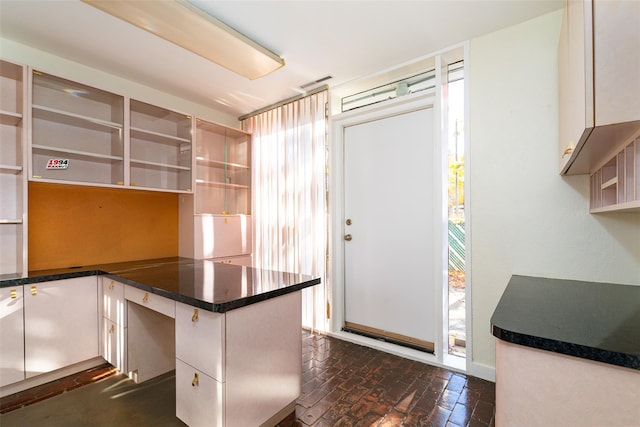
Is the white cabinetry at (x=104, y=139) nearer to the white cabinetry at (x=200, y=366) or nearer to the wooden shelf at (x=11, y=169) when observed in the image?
the wooden shelf at (x=11, y=169)

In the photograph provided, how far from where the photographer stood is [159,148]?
10.0 feet

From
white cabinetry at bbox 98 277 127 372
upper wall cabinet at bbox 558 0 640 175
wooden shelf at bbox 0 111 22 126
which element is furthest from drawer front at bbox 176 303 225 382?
wooden shelf at bbox 0 111 22 126

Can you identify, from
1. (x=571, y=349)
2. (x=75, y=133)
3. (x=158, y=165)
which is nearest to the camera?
(x=571, y=349)

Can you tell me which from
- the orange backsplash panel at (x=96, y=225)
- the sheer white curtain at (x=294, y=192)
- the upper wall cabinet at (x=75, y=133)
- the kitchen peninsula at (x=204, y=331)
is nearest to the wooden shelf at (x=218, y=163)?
the sheer white curtain at (x=294, y=192)

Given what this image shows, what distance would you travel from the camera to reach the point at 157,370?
89.0 inches

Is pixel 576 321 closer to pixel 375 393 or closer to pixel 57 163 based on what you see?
pixel 375 393

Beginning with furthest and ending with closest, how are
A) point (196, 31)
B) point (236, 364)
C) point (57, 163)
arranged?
point (57, 163), point (196, 31), point (236, 364)

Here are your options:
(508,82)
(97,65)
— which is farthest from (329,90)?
(97,65)

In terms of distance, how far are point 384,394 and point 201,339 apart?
1376 millimetres

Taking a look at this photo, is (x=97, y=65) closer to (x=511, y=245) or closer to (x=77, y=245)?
(x=77, y=245)

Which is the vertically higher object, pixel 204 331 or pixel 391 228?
pixel 391 228

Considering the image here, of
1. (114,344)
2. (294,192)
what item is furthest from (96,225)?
(294,192)

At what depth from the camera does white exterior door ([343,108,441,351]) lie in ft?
8.76

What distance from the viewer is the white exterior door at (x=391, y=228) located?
2.67 m
